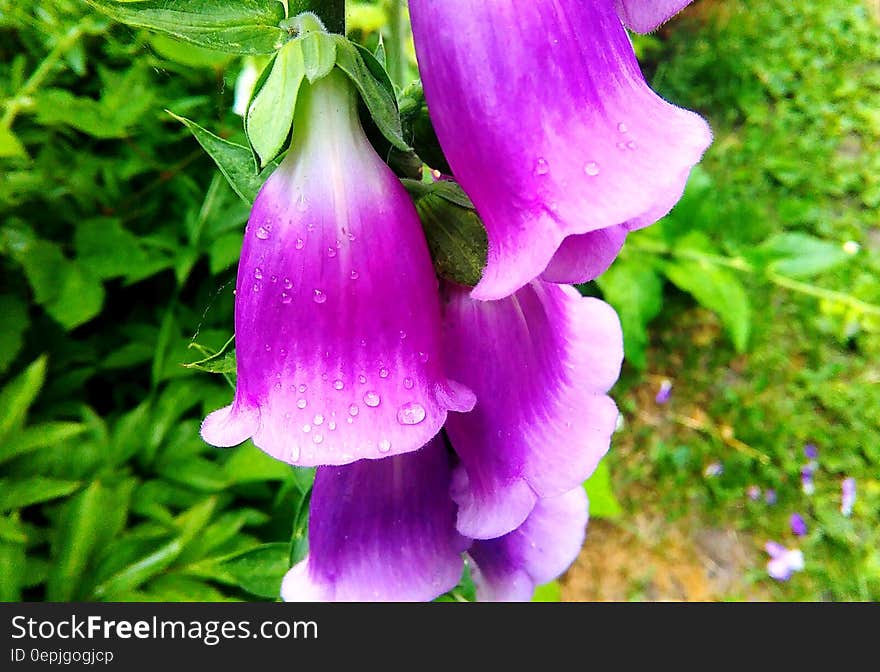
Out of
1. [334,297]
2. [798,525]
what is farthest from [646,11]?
[798,525]

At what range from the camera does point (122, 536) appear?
0.92 meters

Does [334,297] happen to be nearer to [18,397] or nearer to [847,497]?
[18,397]

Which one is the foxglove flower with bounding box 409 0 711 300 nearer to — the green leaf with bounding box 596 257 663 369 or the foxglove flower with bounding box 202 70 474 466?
the foxglove flower with bounding box 202 70 474 466

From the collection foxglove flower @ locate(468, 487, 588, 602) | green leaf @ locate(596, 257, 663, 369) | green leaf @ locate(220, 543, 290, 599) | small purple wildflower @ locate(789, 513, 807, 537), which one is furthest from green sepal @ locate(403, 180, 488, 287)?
small purple wildflower @ locate(789, 513, 807, 537)

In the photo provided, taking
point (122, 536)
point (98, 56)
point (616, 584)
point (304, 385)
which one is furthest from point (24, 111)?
point (616, 584)

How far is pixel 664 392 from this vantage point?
1566mm

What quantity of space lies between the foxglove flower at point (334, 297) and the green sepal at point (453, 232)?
39 millimetres

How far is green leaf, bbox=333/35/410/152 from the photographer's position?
33cm

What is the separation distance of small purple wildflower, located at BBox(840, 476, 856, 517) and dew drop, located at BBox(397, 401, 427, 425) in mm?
1452

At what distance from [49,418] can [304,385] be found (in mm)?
794

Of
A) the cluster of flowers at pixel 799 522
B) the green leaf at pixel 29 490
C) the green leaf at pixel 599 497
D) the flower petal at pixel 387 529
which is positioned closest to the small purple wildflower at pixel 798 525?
the cluster of flowers at pixel 799 522

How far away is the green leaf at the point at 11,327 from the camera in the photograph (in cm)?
93

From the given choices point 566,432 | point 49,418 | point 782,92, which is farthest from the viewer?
point 782,92

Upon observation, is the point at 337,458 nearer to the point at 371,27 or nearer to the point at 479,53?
the point at 479,53
